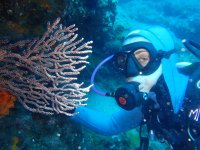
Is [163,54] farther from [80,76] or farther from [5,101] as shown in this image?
[80,76]

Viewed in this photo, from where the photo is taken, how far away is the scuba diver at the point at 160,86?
351cm

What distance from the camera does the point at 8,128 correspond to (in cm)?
369

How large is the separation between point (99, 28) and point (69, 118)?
4.66 meters

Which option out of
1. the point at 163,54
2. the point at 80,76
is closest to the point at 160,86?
the point at 163,54

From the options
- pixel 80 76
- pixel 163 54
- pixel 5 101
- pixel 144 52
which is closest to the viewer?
pixel 5 101

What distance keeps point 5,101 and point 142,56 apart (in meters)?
2.03

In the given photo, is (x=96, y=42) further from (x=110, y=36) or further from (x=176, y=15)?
(x=176, y=15)

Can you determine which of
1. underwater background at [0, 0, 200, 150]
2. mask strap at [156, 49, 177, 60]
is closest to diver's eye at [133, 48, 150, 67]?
mask strap at [156, 49, 177, 60]

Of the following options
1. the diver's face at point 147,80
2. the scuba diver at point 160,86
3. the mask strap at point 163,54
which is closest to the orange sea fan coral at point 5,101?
the scuba diver at point 160,86

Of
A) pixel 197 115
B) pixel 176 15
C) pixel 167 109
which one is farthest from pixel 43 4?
pixel 176 15

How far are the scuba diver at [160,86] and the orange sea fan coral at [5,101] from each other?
1155 millimetres

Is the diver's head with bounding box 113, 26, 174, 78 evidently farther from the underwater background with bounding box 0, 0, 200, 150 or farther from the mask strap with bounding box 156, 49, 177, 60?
the underwater background with bounding box 0, 0, 200, 150

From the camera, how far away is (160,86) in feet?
12.0

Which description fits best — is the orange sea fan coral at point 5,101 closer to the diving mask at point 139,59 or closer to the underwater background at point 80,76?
the underwater background at point 80,76
